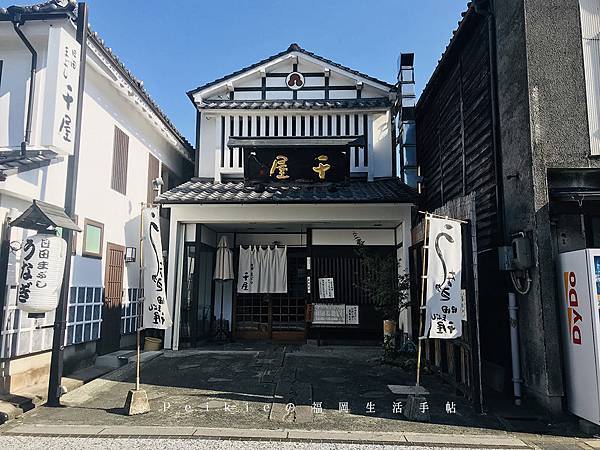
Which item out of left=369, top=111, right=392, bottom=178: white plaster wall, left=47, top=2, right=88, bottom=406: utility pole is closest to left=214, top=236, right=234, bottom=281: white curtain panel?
left=369, top=111, right=392, bottom=178: white plaster wall

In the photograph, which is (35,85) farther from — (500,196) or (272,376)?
(500,196)

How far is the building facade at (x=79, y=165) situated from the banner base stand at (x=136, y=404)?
217cm

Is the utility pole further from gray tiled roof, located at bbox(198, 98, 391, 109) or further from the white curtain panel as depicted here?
the white curtain panel

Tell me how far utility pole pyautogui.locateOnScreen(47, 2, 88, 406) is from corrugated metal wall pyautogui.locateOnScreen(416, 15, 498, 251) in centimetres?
633

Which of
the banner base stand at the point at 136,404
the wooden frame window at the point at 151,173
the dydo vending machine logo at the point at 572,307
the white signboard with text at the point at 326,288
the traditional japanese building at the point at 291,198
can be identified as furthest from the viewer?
the wooden frame window at the point at 151,173

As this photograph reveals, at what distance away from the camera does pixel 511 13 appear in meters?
6.94

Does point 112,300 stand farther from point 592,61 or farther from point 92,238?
point 592,61

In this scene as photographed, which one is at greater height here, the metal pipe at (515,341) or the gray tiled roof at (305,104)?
the gray tiled roof at (305,104)

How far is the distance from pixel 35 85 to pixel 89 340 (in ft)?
17.2

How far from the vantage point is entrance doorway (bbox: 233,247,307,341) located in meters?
13.6

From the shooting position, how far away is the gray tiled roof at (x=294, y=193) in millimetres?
10766

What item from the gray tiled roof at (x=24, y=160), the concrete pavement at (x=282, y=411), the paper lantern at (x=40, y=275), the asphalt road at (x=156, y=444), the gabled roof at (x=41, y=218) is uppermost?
the gray tiled roof at (x=24, y=160)

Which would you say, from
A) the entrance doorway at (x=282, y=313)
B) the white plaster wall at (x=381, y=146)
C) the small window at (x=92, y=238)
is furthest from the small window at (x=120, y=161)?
the white plaster wall at (x=381, y=146)

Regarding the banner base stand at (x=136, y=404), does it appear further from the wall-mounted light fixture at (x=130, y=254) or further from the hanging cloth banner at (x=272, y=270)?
the hanging cloth banner at (x=272, y=270)
